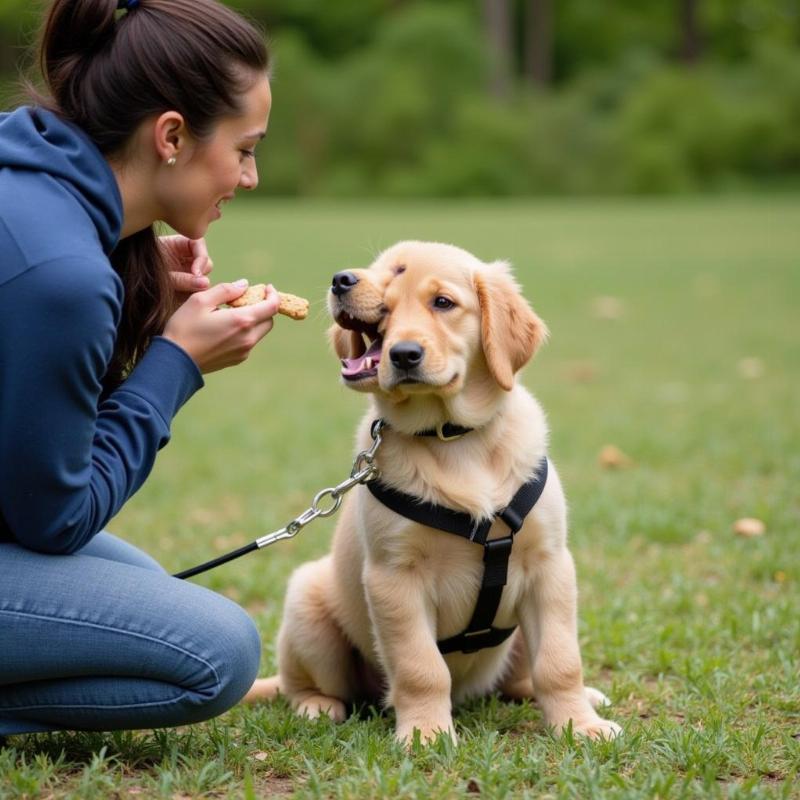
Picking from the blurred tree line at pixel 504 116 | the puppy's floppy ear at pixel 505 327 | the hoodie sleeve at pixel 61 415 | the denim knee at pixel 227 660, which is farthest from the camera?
the blurred tree line at pixel 504 116

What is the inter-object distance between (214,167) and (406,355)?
0.68m

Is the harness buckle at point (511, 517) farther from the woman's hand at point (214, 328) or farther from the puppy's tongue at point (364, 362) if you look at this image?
the woman's hand at point (214, 328)

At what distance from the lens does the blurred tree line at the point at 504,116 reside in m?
38.0

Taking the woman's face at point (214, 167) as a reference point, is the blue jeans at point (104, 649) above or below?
below

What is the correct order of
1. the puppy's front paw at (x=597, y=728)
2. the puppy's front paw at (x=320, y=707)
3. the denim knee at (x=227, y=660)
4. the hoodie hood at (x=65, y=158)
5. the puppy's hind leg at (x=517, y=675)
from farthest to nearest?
the puppy's hind leg at (x=517, y=675)
the puppy's front paw at (x=320, y=707)
the puppy's front paw at (x=597, y=728)
the denim knee at (x=227, y=660)
the hoodie hood at (x=65, y=158)

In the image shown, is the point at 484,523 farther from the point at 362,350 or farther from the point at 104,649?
the point at 104,649

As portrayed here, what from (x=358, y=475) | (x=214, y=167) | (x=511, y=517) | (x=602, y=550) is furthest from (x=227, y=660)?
(x=602, y=550)

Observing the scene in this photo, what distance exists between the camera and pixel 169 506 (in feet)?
19.1

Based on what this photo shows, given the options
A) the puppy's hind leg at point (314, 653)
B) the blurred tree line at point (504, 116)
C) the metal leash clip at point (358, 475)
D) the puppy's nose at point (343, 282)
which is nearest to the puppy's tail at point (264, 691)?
the puppy's hind leg at point (314, 653)

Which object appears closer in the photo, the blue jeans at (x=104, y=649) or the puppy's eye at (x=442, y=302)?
the blue jeans at (x=104, y=649)

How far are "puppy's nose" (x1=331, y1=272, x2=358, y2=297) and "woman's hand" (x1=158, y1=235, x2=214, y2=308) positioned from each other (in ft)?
1.36

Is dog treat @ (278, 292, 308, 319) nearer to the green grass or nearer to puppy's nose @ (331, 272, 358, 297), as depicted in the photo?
puppy's nose @ (331, 272, 358, 297)

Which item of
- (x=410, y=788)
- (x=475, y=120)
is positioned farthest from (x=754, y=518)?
(x=475, y=120)

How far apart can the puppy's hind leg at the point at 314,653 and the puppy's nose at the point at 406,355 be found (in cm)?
83
